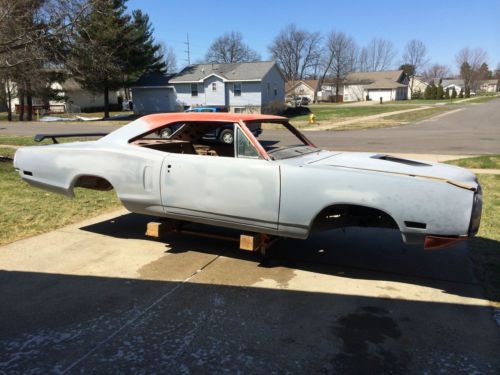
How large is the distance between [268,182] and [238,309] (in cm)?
Answer: 116

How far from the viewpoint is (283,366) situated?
2.78 metres

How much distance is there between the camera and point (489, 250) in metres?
4.84

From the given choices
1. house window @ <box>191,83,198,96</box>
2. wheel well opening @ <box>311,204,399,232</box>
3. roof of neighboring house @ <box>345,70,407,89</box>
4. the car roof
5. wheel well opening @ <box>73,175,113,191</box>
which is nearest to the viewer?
wheel well opening @ <box>311,204,399,232</box>

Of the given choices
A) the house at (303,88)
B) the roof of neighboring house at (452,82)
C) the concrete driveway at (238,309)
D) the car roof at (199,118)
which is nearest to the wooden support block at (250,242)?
the concrete driveway at (238,309)

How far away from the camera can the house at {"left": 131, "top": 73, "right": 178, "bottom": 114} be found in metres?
41.9

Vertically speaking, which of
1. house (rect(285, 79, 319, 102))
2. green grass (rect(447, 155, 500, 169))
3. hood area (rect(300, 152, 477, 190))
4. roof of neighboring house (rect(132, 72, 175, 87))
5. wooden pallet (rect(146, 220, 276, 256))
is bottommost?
wooden pallet (rect(146, 220, 276, 256))

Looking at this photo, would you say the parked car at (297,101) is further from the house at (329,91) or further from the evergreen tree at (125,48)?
the evergreen tree at (125,48)

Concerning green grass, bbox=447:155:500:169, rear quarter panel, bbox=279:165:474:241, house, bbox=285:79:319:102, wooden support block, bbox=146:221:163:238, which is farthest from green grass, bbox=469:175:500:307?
house, bbox=285:79:319:102

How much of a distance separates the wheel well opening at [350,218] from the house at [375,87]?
286ft

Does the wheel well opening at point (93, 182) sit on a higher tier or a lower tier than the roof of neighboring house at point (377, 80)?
lower

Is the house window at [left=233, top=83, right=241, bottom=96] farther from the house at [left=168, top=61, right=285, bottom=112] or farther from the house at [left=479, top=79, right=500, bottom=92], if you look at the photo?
the house at [left=479, top=79, right=500, bottom=92]

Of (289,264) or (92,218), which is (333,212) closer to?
(289,264)

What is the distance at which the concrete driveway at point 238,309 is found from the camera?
285 cm

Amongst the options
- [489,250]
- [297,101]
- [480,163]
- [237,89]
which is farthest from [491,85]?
[489,250]
